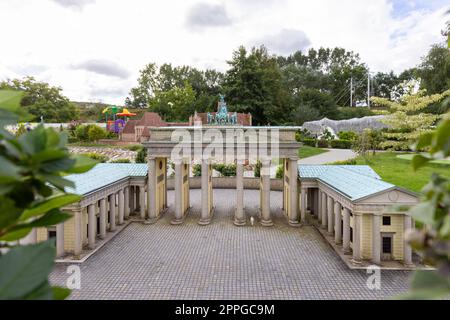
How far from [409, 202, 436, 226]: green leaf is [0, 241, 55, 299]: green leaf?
1207 millimetres

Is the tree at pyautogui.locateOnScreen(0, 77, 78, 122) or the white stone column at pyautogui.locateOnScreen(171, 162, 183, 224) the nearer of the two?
the white stone column at pyautogui.locateOnScreen(171, 162, 183, 224)

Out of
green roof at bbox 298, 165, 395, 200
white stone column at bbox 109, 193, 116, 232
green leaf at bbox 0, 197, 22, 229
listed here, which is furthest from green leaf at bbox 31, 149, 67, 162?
white stone column at bbox 109, 193, 116, 232

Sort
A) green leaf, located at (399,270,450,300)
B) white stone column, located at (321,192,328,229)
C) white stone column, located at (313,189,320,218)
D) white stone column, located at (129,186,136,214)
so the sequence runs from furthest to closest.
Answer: white stone column, located at (129,186,136,214), white stone column, located at (313,189,320,218), white stone column, located at (321,192,328,229), green leaf, located at (399,270,450,300)

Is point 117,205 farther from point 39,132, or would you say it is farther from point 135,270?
point 39,132

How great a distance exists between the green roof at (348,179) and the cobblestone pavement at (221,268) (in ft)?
11.8

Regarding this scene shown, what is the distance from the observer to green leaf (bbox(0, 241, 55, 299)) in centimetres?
100

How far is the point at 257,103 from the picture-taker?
60.2m

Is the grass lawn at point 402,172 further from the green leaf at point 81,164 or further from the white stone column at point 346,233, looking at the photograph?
the green leaf at point 81,164

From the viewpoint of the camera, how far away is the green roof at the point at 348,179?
56.1ft

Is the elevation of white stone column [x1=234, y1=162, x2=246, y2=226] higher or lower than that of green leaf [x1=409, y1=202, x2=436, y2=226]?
lower

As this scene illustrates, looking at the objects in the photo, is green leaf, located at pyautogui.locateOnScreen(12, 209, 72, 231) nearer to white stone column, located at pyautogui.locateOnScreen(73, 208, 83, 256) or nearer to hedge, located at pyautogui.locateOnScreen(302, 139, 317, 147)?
white stone column, located at pyautogui.locateOnScreen(73, 208, 83, 256)

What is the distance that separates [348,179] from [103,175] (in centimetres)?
1645

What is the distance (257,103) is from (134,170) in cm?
3884

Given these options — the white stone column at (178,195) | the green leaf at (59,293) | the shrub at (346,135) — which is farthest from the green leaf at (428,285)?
the shrub at (346,135)
